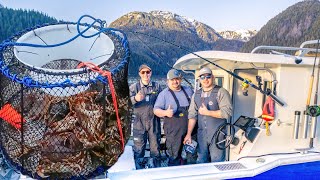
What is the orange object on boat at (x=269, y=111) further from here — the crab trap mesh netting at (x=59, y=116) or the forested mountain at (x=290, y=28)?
the forested mountain at (x=290, y=28)

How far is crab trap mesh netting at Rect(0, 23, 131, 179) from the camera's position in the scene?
119 inches

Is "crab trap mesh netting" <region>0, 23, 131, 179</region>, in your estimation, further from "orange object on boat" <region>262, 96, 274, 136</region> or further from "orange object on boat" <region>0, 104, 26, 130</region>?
"orange object on boat" <region>262, 96, 274, 136</region>

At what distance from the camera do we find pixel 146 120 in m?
4.94

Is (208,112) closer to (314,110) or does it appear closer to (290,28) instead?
(314,110)

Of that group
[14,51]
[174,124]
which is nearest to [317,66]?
[174,124]

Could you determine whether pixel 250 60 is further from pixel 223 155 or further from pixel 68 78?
pixel 68 78

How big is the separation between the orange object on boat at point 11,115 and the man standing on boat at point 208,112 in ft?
7.22

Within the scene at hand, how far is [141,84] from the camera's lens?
5.01 metres

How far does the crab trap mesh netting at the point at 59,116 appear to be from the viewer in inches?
119

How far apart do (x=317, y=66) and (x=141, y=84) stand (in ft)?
7.56

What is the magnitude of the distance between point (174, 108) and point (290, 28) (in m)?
112

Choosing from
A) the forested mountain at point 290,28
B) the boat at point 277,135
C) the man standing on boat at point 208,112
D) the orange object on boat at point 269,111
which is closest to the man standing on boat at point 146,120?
the boat at point 277,135

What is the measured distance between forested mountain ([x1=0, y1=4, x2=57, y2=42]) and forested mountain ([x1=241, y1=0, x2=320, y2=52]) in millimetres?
51995

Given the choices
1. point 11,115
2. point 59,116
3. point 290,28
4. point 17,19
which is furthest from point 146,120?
point 290,28
